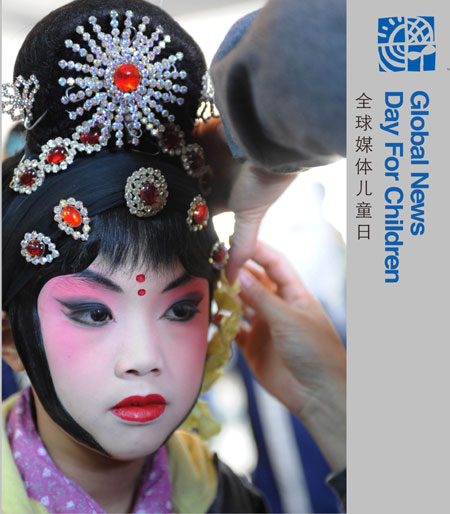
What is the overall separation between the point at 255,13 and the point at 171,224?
0.33 m

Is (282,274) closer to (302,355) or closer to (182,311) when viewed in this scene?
(302,355)

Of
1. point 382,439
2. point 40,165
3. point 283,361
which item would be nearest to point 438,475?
point 382,439

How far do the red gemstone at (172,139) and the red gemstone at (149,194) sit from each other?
0.29ft

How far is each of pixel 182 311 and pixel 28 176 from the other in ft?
0.99

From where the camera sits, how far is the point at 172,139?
105 cm

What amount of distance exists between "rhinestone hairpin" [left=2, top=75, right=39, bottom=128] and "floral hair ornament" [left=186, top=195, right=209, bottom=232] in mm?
272

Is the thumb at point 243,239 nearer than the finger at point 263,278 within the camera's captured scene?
Yes

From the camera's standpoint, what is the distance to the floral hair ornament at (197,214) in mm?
1053

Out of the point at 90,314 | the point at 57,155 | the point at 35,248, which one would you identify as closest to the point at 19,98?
the point at 57,155

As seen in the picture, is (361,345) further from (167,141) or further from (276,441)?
(276,441)

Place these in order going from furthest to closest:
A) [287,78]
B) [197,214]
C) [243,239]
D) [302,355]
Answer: [302,355] < [243,239] < [197,214] < [287,78]

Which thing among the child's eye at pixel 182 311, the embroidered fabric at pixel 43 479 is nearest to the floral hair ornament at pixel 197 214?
the child's eye at pixel 182 311

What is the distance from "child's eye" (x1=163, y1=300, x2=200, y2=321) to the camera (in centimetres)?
104

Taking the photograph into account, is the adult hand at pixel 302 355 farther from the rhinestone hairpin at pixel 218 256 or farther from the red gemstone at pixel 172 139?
the red gemstone at pixel 172 139
